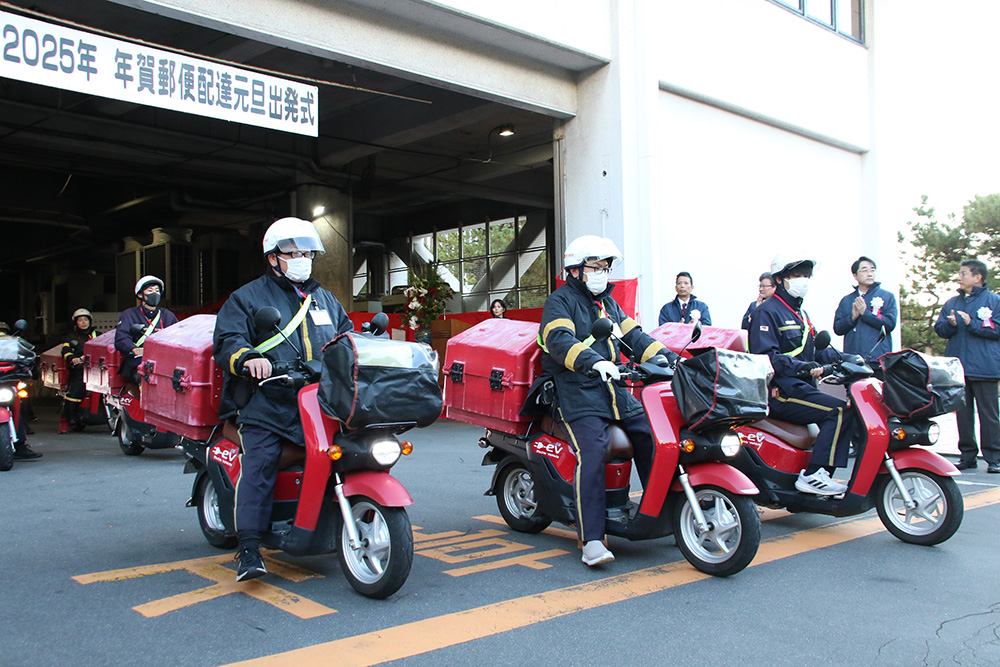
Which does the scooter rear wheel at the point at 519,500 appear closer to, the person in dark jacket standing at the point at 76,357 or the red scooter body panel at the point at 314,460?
the red scooter body panel at the point at 314,460

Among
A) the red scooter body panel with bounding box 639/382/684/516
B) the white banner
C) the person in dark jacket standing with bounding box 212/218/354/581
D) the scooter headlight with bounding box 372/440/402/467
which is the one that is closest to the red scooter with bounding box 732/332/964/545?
the red scooter body panel with bounding box 639/382/684/516

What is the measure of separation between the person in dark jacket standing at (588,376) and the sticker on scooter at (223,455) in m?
1.92

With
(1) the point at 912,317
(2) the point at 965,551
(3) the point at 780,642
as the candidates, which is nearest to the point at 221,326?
(3) the point at 780,642

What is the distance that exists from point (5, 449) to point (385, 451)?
6.30m

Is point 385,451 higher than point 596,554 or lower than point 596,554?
higher

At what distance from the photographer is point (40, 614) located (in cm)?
387

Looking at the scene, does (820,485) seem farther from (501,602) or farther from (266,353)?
(266,353)

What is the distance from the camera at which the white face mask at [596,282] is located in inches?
200

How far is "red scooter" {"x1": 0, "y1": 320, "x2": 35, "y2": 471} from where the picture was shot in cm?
Result: 851

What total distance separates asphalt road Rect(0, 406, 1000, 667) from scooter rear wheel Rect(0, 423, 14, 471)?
2.68m

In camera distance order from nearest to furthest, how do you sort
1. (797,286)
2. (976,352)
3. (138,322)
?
(797,286) < (976,352) < (138,322)

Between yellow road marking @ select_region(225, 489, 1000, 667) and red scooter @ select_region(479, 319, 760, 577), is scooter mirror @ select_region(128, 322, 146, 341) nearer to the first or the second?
red scooter @ select_region(479, 319, 760, 577)

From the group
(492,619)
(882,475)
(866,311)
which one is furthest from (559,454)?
(866,311)

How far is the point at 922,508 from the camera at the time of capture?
532 cm
